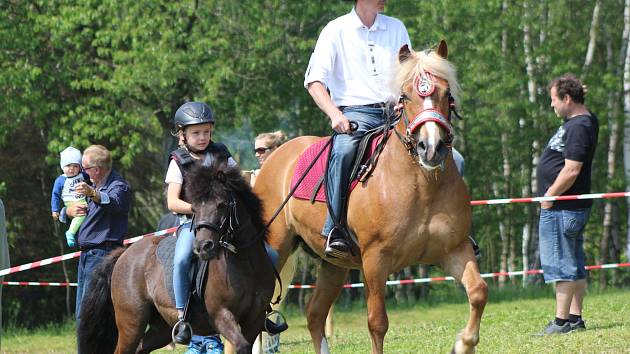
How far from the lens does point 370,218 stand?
7.82 m

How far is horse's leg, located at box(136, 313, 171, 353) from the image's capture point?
8141mm

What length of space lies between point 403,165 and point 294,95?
19.8 metres

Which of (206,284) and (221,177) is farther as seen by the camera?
(206,284)

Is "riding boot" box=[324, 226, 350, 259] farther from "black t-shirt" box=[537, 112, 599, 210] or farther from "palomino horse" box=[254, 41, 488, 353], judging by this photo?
"black t-shirt" box=[537, 112, 599, 210]

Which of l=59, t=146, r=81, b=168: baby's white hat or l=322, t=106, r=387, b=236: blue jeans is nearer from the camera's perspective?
l=322, t=106, r=387, b=236: blue jeans

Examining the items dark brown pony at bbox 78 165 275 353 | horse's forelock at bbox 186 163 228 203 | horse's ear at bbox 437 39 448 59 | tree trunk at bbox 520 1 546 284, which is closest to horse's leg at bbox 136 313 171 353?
dark brown pony at bbox 78 165 275 353

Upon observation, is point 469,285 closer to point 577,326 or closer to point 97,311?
point 97,311

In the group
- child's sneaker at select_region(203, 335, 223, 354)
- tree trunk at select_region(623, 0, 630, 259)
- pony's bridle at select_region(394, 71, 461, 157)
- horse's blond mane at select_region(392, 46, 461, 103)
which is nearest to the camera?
pony's bridle at select_region(394, 71, 461, 157)

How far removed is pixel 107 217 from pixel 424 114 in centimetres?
436

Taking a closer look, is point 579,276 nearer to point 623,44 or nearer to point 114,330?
point 114,330

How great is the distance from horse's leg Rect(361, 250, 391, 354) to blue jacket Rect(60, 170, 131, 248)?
11.5 feet

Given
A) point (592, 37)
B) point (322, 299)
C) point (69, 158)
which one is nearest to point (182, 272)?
point (322, 299)

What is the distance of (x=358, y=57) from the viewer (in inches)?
337

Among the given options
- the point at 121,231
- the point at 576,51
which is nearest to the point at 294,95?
the point at 576,51
